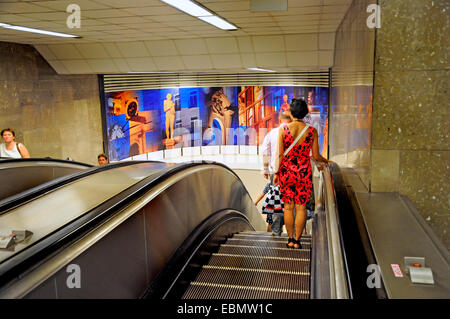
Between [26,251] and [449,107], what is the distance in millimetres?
3171

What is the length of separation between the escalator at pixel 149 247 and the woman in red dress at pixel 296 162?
251 millimetres

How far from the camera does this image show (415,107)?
3.46 m

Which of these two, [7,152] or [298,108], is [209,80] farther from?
[298,108]

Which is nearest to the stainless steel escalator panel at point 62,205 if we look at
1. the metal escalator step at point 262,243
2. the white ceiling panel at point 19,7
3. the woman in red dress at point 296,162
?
the woman in red dress at point 296,162

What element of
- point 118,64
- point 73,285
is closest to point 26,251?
point 73,285

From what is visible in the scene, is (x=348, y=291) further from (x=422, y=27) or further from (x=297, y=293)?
(x=422, y=27)

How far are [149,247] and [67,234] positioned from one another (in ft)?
Result: 3.13

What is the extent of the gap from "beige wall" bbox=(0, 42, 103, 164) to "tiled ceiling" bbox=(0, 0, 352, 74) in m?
0.40

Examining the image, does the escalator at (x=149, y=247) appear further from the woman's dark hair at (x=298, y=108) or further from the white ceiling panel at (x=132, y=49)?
the white ceiling panel at (x=132, y=49)

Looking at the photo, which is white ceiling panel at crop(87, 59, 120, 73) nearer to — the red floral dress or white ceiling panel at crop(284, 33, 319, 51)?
white ceiling panel at crop(284, 33, 319, 51)

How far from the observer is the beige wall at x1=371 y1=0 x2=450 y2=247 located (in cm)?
336

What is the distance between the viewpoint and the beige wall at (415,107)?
3355mm

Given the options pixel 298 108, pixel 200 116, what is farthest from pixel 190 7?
pixel 200 116

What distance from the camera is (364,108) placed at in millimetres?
3947
